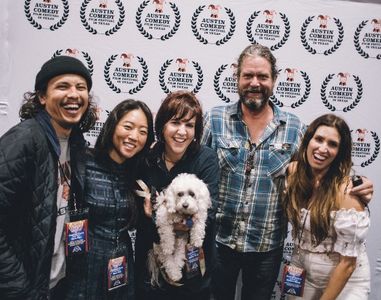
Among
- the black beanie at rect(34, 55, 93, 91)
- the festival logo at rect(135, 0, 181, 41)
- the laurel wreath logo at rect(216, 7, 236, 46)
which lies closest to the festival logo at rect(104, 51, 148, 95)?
the festival logo at rect(135, 0, 181, 41)

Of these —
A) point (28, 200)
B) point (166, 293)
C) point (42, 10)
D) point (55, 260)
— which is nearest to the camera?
point (28, 200)

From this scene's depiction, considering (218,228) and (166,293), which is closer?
(166,293)

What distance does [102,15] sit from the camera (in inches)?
109

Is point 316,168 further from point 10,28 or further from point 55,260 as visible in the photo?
point 10,28

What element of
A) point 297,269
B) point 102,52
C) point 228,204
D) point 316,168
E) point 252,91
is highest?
point 102,52

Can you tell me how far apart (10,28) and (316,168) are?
2.57 metres

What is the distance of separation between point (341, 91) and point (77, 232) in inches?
92.6

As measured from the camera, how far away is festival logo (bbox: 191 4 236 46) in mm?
2764

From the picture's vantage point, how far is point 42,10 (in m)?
2.76

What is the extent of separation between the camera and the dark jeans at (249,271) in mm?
2232

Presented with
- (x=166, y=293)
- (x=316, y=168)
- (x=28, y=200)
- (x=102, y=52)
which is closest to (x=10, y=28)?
(x=102, y=52)

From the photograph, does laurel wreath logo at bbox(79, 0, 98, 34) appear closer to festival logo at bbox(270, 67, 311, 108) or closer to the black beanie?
the black beanie

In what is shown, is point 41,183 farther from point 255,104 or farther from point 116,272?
point 255,104

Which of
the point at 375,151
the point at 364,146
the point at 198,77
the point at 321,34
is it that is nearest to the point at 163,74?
the point at 198,77
